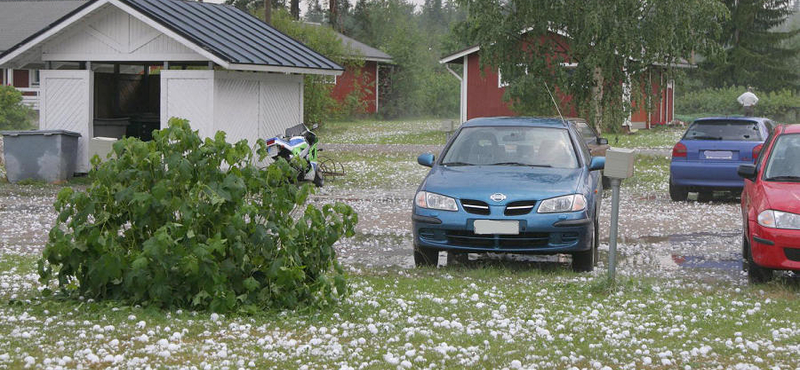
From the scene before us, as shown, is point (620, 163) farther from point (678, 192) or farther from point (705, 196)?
point (705, 196)

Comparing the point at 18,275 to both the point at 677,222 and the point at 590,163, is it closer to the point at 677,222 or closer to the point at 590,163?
the point at 590,163

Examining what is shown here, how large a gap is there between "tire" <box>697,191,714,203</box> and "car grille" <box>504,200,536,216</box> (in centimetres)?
874

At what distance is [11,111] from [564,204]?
2902 cm

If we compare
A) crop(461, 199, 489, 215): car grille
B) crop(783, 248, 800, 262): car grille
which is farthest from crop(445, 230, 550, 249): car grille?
crop(783, 248, 800, 262): car grille

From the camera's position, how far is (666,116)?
46.0 meters

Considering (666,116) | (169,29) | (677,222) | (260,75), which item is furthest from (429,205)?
(666,116)

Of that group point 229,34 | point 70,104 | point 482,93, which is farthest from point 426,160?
point 482,93

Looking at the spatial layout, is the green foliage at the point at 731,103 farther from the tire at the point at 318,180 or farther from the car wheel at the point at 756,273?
the car wheel at the point at 756,273

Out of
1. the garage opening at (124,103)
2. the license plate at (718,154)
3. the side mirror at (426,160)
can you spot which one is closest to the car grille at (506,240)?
the side mirror at (426,160)

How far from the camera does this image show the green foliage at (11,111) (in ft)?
113

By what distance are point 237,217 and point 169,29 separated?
11.5 m

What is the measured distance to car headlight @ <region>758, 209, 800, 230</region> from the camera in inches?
344

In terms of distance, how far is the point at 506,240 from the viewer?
959 centimetres

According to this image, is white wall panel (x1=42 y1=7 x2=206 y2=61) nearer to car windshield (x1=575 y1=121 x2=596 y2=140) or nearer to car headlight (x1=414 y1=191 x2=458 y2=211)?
car windshield (x1=575 y1=121 x2=596 y2=140)
